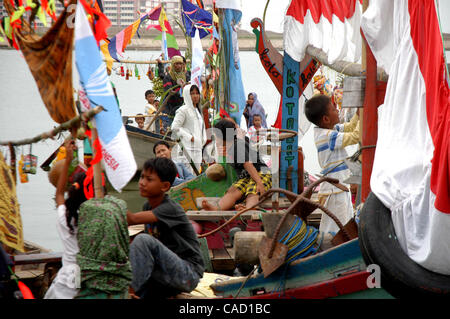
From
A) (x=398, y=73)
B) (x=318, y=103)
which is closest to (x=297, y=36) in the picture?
(x=318, y=103)

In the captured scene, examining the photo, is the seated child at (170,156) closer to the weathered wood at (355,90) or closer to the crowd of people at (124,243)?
the crowd of people at (124,243)

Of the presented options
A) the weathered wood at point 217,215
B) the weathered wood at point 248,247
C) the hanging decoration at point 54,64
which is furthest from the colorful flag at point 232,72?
the hanging decoration at point 54,64

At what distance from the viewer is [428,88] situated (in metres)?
2.68

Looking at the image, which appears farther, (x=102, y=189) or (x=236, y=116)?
(x=236, y=116)

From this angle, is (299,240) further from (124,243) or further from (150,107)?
(150,107)

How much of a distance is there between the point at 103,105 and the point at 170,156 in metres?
3.09

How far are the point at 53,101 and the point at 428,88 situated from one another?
1.77 m

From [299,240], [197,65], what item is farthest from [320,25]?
[197,65]

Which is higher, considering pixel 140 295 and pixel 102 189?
pixel 102 189

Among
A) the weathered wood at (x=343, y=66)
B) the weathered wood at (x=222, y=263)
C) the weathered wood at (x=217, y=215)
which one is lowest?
the weathered wood at (x=222, y=263)

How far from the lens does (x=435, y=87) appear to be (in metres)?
2.63

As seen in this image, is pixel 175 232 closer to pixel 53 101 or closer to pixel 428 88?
pixel 53 101

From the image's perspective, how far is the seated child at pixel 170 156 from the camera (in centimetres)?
556

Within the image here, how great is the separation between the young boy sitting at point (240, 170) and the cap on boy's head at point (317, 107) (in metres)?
0.62
